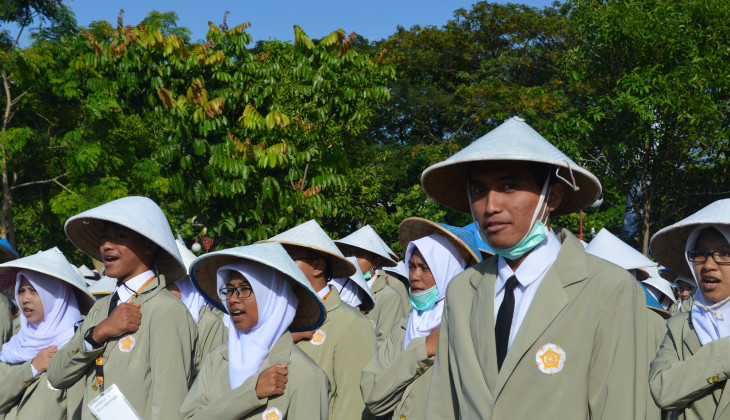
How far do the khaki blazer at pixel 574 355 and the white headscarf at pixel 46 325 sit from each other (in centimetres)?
363

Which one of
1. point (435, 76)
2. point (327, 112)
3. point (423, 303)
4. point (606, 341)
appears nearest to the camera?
point (606, 341)

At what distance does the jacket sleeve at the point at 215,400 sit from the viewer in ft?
12.8

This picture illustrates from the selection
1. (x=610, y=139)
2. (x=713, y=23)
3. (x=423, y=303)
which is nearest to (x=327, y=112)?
(x=610, y=139)

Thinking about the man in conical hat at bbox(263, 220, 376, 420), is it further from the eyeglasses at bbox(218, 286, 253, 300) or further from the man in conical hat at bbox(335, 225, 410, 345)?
the man in conical hat at bbox(335, 225, 410, 345)

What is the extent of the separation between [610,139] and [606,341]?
13110 mm

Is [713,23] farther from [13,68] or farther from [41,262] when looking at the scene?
[13,68]

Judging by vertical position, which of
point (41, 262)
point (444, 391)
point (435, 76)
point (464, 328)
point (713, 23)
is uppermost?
point (435, 76)

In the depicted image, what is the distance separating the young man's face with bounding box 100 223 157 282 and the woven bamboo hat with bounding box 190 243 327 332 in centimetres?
43

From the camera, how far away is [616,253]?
8594 mm

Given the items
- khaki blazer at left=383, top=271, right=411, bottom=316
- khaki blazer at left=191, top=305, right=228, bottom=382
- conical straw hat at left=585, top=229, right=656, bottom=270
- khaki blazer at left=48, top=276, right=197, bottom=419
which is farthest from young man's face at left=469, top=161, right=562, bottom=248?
khaki blazer at left=383, top=271, right=411, bottom=316

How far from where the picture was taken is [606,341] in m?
2.69

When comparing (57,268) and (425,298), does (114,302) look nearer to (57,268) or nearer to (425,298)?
(57,268)

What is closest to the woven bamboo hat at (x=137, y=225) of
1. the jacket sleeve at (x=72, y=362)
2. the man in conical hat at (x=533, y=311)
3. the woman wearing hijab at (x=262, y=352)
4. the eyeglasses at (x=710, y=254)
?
the woman wearing hijab at (x=262, y=352)

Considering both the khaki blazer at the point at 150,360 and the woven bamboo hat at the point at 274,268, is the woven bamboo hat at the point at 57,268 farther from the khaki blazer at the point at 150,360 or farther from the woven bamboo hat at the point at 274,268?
the woven bamboo hat at the point at 274,268
